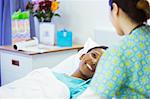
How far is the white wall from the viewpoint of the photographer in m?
2.61

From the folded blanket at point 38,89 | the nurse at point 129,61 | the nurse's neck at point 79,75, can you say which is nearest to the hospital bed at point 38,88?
the folded blanket at point 38,89

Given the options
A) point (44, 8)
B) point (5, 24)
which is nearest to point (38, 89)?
point (44, 8)

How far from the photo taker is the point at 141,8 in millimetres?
1124

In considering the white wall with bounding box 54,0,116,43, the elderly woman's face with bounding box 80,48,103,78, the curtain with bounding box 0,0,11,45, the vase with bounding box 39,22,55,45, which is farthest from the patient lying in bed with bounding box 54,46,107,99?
the curtain with bounding box 0,0,11,45

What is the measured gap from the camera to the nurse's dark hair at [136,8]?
1.12m

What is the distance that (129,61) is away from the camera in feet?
3.57

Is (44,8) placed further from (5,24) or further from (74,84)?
(74,84)

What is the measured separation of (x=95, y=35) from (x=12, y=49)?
731mm

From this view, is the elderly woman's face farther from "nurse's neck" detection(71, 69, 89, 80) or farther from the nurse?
the nurse

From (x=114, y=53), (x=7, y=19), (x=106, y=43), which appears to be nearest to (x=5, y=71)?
(x=7, y=19)

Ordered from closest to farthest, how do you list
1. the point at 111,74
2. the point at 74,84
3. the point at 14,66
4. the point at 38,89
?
the point at 111,74, the point at 38,89, the point at 74,84, the point at 14,66

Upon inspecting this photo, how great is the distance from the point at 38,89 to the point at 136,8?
2.59 ft

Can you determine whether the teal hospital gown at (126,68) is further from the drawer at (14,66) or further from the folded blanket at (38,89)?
the drawer at (14,66)

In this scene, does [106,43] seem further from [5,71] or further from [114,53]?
[114,53]
